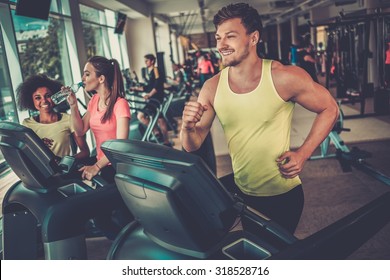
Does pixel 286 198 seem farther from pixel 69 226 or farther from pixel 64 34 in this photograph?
pixel 64 34

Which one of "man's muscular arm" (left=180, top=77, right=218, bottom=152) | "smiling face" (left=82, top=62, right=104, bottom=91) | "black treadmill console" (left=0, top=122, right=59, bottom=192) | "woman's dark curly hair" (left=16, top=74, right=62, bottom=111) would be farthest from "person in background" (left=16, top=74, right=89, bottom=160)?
"man's muscular arm" (left=180, top=77, right=218, bottom=152)

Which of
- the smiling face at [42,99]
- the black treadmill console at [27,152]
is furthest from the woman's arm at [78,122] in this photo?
the black treadmill console at [27,152]

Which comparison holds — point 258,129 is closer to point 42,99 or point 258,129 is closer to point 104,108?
point 104,108

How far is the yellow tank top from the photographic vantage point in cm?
131

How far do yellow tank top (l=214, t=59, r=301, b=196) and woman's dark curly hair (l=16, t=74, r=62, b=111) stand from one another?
1323mm

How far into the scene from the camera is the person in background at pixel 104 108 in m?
2.01

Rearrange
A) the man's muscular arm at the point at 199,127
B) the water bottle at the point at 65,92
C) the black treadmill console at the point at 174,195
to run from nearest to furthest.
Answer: the black treadmill console at the point at 174,195
the man's muscular arm at the point at 199,127
the water bottle at the point at 65,92

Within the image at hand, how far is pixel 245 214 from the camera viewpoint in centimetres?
101

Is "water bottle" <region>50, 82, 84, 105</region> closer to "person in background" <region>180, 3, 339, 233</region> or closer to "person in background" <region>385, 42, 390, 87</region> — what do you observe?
"person in background" <region>180, 3, 339, 233</region>

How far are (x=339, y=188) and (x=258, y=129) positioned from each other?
7.43ft

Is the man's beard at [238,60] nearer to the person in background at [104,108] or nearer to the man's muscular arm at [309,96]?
the man's muscular arm at [309,96]

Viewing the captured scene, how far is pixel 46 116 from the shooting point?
235cm

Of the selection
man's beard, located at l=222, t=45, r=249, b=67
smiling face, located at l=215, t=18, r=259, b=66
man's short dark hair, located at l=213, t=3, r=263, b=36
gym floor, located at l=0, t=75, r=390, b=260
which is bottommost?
gym floor, located at l=0, t=75, r=390, b=260
